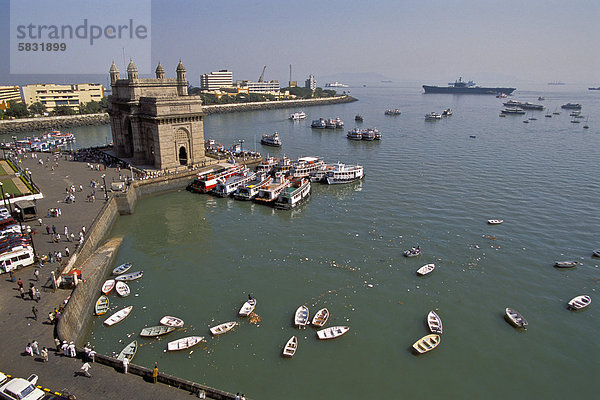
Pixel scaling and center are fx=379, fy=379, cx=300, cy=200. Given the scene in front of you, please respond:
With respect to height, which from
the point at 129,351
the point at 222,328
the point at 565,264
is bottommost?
the point at 129,351

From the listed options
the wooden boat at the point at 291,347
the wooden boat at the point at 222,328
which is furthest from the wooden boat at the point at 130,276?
the wooden boat at the point at 291,347

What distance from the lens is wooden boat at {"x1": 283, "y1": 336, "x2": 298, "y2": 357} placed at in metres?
25.2

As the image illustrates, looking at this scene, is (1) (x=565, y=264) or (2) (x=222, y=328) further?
(1) (x=565, y=264)

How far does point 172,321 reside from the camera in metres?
27.9

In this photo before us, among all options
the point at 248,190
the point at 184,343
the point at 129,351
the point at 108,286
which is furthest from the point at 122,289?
the point at 248,190

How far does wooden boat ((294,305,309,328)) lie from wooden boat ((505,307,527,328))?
51.3ft

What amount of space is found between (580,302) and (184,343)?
31.6m

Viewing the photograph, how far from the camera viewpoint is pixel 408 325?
28.7 meters

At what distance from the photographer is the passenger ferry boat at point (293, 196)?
52188mm

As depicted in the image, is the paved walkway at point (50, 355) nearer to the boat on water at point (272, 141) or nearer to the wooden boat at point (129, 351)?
the wooden boat at point (129, 351)

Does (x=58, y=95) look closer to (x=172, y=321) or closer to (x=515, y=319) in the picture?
(x=172, y=321)

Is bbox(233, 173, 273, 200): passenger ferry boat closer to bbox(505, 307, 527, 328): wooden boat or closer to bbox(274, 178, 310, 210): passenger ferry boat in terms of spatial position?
bbox(274, 178, 310, 210): passenger ferry boat

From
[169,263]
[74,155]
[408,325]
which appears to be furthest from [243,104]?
[408,325]

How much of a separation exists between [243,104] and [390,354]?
18712cm
